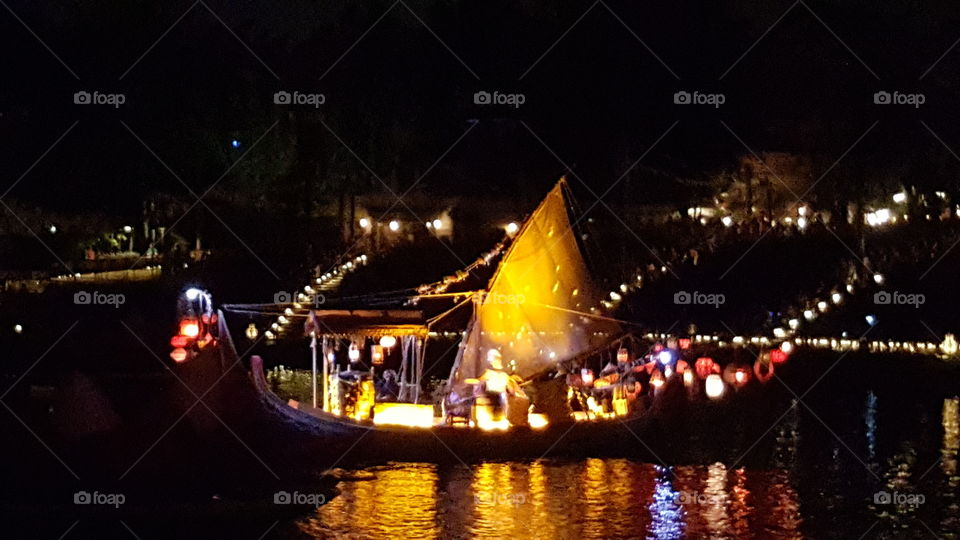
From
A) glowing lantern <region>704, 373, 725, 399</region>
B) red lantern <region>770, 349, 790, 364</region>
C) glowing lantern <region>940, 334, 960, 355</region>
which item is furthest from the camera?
glowing lantern <region>940, 334, 960, 355</region>

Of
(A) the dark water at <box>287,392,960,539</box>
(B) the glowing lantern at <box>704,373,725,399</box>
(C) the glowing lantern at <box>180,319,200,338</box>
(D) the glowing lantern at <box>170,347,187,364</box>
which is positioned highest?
(C) the glowing lantern at <box>180,319,200,338</box>

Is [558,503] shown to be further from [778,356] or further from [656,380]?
[778,356]

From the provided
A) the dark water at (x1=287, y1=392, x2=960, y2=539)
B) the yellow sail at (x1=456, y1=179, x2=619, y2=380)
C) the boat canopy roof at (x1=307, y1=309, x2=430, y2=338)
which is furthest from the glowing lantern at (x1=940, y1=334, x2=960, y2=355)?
the boat canopy roof at (x1=307, y1=309, x2=430, y2=338)

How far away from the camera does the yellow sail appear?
20.5 meters

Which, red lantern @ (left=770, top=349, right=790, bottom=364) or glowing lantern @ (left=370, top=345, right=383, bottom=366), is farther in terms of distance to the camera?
red lantern @ (left=770, top=349, right=790, bottom=364)

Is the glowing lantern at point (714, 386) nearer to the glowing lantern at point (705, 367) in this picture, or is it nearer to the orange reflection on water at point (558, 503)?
the glowing lantern at point (705, 367)

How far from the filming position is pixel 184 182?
3288cm

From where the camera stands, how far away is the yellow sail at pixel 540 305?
2047cm

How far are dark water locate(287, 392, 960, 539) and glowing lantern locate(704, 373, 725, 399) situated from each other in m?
1.55

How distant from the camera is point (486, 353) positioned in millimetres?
20375

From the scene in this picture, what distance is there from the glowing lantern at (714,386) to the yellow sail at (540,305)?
2321 mm

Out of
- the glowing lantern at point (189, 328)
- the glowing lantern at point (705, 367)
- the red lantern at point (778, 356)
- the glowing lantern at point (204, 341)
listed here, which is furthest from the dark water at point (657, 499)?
the glowing lantern at point (189, 328)

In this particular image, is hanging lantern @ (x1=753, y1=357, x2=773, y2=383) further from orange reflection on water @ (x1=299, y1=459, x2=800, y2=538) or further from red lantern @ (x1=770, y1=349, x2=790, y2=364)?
orange reflection on water @ (x1=299, y1=459, x2=800, y2=538)

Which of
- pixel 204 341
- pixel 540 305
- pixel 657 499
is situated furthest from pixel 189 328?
pixel 657 499
